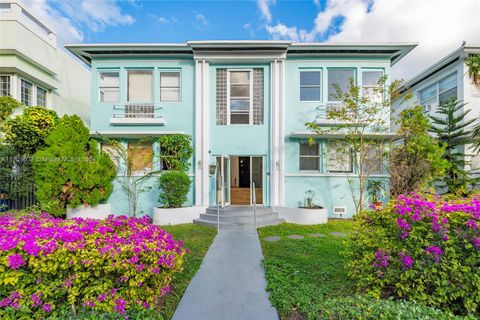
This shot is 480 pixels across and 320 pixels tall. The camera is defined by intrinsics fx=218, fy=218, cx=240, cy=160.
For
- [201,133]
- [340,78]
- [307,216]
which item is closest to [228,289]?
[307,216]

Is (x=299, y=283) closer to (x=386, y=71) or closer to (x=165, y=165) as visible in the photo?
(x=165, y=165)

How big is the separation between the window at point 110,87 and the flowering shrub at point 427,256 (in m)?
11.4

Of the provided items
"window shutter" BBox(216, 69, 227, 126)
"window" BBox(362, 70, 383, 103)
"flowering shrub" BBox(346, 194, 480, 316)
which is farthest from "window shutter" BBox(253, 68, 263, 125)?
"flowering shrub" BBox(346, 194, 480, 316)

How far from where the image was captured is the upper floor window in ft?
39.1

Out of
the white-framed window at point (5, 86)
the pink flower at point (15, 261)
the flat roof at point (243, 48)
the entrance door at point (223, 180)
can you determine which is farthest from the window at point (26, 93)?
the pink flower at point (15, 261)

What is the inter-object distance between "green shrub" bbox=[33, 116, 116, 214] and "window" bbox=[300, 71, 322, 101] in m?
9.41

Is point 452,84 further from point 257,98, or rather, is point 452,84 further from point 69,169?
point 69,169

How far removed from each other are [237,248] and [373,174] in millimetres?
7246

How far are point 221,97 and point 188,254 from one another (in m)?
7.15

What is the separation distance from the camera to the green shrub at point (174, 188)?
9.09 meters

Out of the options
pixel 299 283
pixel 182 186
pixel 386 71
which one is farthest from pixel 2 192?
pixel 386 71

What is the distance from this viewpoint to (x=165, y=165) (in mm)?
10109

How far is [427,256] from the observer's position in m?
3.26

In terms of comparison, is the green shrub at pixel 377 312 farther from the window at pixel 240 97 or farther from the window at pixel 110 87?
the window at pixel 110 87
